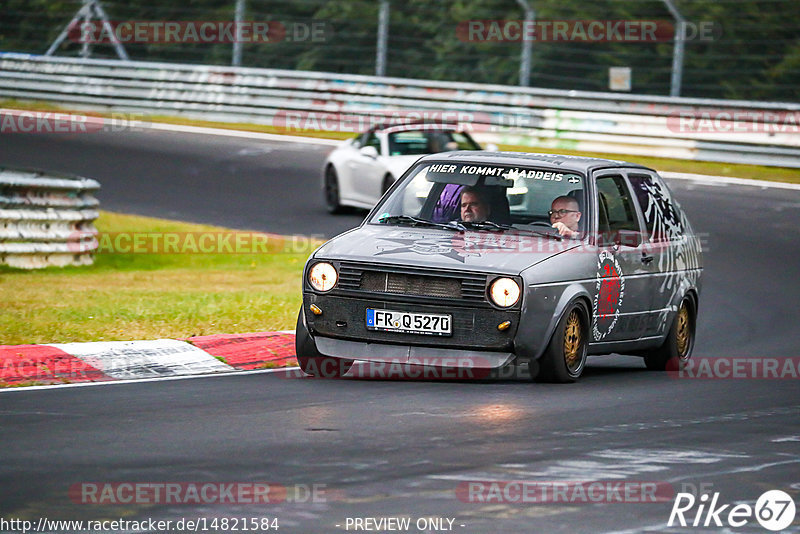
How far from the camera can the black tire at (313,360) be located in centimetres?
923

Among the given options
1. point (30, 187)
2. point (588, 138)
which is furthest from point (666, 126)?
point (30, 187)

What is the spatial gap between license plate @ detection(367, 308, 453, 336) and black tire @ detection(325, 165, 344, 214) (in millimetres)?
12126

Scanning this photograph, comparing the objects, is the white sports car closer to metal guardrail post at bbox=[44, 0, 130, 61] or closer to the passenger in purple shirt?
the passenger in purple shirt

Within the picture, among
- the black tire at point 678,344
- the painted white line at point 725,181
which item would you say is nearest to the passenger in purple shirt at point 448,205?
the black tire at point 678,344

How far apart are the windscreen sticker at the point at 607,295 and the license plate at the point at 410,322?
120cm

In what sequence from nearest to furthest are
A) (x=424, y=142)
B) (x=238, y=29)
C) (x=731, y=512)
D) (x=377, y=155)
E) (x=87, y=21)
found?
(x=731, y=512), (x=377, y=155), (x=424, y=142), (x=238, y=29), (x=87, y=21)

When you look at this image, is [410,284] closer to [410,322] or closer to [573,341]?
[410,322]

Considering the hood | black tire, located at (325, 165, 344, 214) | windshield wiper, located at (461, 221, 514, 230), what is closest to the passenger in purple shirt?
windshield wiper, located at (461, 221, 514, 230)

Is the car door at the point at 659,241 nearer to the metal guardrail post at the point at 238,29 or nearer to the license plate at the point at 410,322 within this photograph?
the license plate at the point at 410,322

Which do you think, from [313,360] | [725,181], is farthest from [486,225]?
[725,181]

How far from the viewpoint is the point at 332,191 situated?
21.2 meters

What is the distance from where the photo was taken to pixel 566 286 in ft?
29.7

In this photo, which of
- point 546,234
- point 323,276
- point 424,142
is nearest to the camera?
point 323,276

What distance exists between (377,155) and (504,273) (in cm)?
1175
